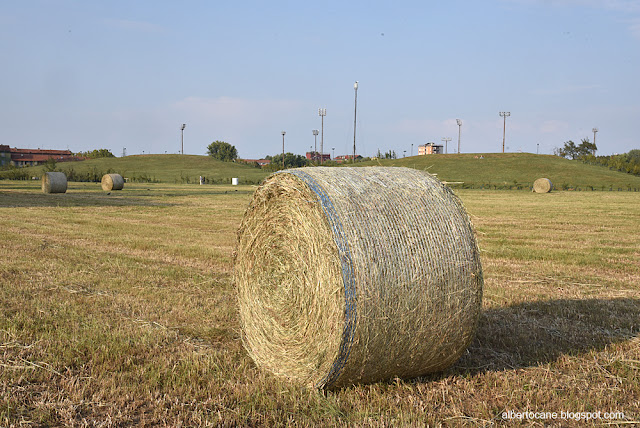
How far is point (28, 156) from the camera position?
146 metres

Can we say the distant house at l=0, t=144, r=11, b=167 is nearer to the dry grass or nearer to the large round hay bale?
the dry grass

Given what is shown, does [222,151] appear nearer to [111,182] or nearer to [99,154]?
[99,154]

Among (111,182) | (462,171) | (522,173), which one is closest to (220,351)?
(111,182)

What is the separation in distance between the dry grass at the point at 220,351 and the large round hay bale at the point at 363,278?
30 centimetres

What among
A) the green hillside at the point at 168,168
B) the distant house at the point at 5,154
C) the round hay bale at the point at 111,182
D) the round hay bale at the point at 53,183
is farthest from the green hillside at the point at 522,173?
the distant house at the point at 5,154

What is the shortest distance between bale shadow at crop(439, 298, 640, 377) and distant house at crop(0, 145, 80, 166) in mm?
140552

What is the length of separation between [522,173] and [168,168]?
174ft

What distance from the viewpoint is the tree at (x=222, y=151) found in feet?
527

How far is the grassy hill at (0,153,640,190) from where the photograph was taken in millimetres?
64625

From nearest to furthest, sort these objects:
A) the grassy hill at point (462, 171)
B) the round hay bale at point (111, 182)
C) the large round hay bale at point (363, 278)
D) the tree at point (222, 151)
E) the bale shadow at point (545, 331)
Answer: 1. the large round hay bale at point (363, 278)
2. the bale shadow at point (545, 331)
3. the round hay bale at point (111, 182)
4. the grassy hill at point (462, 171)
5. the tree at point (222, 151)

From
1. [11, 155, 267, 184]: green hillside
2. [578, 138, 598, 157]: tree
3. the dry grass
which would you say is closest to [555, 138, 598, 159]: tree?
[578, 138, 598, 157]: tree

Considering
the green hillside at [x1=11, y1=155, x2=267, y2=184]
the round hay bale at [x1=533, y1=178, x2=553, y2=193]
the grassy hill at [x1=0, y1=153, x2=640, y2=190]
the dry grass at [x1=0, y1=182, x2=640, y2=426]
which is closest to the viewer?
the dry grass at [x1=0, y1=182, x2=640, y2=426]

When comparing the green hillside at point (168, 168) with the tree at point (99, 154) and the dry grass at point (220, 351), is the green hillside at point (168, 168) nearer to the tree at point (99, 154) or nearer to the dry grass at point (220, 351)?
the tree at point (99, 154)

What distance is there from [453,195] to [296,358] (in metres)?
2.23
